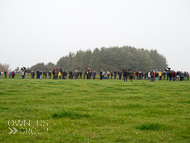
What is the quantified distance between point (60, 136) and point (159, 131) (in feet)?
8.38

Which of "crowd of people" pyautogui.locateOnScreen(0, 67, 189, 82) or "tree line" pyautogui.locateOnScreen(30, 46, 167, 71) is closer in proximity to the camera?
"crowd of people" pyautogui.locateOnScreen(0, 67, 189, 82)

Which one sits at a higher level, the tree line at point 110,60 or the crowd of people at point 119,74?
the tree line at point 110,60

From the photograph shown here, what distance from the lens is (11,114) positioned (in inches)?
324

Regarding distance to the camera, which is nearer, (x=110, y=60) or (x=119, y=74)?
(x=119, y=74)

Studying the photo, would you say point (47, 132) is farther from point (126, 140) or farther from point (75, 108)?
point (75, 108)

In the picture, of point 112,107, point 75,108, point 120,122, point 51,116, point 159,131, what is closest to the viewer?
point 159,131

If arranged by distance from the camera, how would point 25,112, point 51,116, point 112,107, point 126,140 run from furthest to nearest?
point 112,107, point 25,112, point 51,116, point 126,140

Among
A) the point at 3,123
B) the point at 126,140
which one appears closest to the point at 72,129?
the point at 126,140

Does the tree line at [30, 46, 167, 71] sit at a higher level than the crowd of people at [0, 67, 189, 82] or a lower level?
higher

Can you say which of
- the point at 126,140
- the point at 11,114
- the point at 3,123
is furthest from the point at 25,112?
the point at 126,140

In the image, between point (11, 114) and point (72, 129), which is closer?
point (72, 129)

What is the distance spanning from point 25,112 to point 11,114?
545 millimetres

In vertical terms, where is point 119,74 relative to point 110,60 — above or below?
below

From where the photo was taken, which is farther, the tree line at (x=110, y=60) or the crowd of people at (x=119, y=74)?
the tree line at (x=110, y=60)
